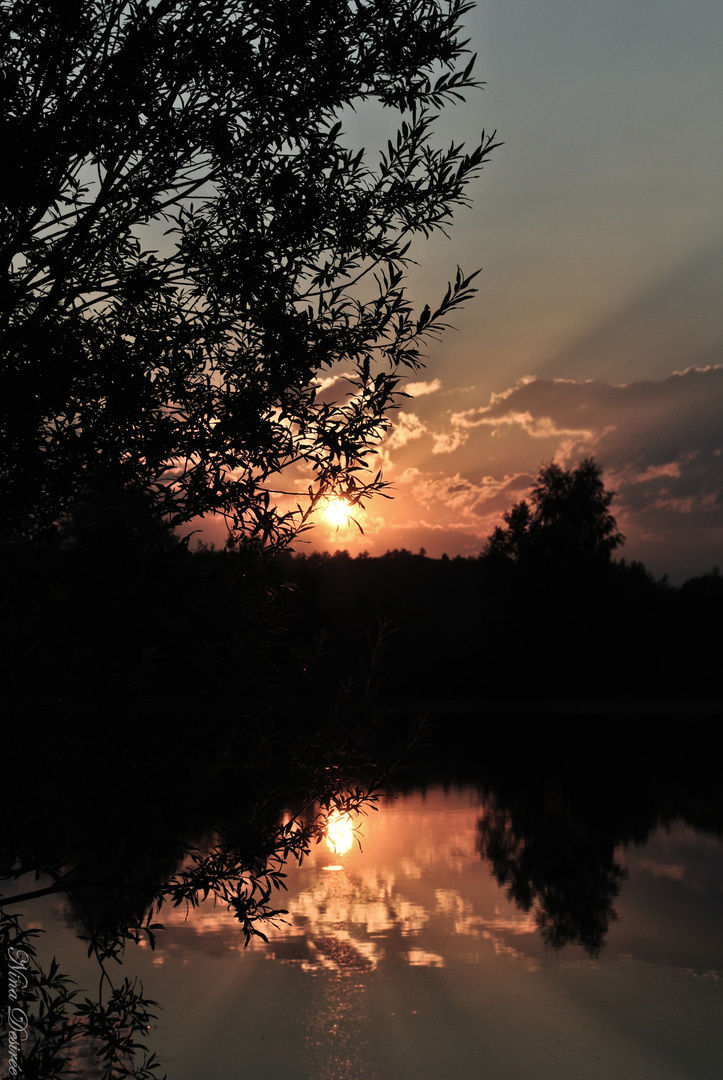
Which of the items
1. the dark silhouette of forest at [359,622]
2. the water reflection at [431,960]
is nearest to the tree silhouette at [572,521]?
the dark silhouette of forest at [359,622]

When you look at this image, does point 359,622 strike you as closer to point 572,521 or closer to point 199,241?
point 572,521

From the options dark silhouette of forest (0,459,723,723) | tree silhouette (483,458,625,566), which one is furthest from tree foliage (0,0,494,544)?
tree silhouette (483,458,625,566)

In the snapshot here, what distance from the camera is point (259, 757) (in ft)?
19.9

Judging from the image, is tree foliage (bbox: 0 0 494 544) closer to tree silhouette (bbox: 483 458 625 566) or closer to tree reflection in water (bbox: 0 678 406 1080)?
tree reflection in water (bbox: 0 678 406 1080)

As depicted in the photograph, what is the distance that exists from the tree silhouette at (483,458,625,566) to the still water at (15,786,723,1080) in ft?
217

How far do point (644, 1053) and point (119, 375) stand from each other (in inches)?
335

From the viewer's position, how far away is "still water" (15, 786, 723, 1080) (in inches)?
370

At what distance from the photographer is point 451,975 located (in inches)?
463

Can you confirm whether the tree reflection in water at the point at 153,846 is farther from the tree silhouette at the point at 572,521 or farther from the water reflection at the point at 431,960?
the tree silhouette at the point at 572,521

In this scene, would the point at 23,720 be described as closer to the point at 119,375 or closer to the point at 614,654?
the point at 119,375

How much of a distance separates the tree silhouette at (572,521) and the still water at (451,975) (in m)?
66.1

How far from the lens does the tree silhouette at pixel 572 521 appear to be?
8356 centimetres

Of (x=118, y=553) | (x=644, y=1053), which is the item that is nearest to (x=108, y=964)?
(x=644, y=1053)

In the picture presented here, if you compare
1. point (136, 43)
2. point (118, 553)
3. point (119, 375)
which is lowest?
point (118, 553)
